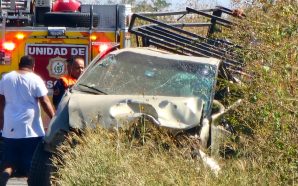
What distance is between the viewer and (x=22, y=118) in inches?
402

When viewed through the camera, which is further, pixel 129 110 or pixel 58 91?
pixel 58 91

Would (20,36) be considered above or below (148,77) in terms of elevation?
below

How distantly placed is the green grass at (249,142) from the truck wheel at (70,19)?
491 cm

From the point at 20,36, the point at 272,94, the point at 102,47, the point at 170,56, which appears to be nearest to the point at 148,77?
the point at 170,56

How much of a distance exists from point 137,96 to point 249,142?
7.55 ft

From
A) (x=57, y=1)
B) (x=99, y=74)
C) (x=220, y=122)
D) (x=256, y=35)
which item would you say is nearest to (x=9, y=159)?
(x=99, y=74)

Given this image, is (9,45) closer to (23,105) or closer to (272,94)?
(23,105)

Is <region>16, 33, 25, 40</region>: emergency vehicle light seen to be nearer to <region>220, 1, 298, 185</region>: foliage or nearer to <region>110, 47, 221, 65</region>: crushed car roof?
<region>110, 47, 221, 65</region>: crushed car roof

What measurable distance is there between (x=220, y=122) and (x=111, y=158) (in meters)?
1.70

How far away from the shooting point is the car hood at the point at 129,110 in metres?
9.05

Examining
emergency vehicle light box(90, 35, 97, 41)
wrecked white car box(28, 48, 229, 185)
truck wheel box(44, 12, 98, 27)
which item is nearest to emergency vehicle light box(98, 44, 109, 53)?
emergency vehicle light box(90, 35, 97, 41)

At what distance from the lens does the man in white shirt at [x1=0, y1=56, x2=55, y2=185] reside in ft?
33.5

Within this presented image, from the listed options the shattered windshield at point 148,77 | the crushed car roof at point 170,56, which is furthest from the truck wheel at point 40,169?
the crushed car roof at point 170,56

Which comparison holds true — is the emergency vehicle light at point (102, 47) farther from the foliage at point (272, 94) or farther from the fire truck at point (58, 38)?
the foliage at point (272, 94)
